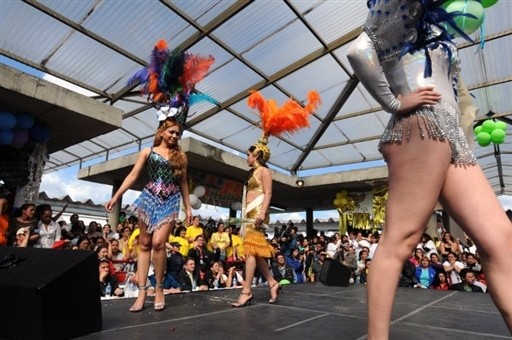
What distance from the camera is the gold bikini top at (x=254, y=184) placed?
130 inches

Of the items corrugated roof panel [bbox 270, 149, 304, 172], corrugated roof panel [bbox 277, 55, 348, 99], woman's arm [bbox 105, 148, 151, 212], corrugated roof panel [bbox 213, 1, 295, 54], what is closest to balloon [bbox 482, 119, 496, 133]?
corrugated roof panel [bbox 277, 55, 348, 99]

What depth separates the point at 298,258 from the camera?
8.99 meters

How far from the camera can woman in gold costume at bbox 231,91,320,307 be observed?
3.17 meters

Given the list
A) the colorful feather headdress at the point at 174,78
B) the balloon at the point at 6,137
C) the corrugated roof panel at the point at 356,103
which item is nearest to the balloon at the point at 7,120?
the balloon at the point at 6,137

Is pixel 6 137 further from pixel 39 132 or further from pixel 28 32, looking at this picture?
pixel 28 32

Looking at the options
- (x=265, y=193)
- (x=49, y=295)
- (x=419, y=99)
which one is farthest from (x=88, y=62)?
(x=419, y=99)

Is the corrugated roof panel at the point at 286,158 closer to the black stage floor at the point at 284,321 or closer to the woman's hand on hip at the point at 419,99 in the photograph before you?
the black stage floor at the point at 284,321

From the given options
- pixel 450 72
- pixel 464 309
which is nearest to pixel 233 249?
pixel 464 309

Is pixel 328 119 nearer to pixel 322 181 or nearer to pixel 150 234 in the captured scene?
pixel 322 181

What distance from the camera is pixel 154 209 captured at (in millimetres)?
2750

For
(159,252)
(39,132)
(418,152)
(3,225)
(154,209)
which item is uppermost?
(39,132)

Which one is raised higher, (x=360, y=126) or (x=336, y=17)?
(x=336, y=17)

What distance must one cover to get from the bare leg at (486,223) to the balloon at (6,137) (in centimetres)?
687

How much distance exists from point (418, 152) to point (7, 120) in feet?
21.6
